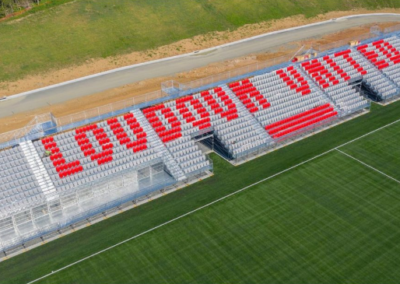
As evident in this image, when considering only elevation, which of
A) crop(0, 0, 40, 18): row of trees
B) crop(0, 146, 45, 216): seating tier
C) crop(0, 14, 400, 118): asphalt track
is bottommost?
crop(0, 14, 400, 118): asphalt track

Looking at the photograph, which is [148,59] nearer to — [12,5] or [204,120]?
[204,120]

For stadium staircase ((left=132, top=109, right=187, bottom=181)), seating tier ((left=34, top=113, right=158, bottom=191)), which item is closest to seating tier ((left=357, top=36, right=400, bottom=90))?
stadium staircase ((left=132, top=109, right=187, bottom=181))

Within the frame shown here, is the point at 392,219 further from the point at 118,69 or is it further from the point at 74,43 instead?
the point at 74,43

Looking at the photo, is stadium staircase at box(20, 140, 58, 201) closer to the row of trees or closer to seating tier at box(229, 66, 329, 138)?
seating tier at box(229, 66, 329, 138)

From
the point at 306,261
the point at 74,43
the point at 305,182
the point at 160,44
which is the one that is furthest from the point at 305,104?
the point at 74,43

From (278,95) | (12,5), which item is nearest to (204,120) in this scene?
(278,95)
